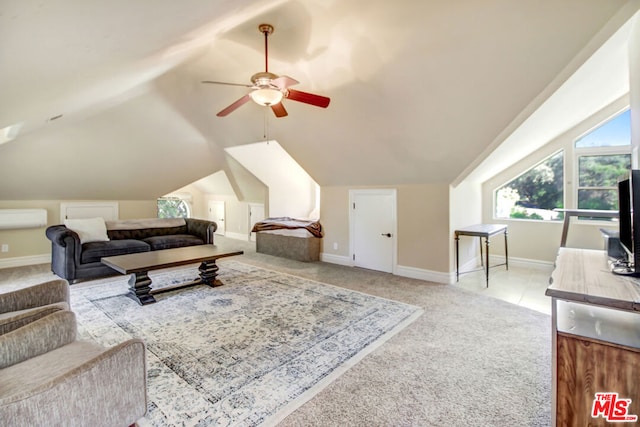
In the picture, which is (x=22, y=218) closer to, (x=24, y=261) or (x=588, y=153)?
(x=24, y=261)

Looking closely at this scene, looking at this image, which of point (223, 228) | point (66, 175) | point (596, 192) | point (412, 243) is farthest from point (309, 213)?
point (596, 192)

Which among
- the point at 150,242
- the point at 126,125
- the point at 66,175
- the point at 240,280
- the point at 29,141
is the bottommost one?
the point at 240,280

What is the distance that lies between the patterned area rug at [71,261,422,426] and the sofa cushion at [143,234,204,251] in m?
1.04

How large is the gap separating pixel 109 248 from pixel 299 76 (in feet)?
12.8

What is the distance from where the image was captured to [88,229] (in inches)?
194

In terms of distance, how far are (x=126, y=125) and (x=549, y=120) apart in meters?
6.00

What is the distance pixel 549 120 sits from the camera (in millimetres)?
3727

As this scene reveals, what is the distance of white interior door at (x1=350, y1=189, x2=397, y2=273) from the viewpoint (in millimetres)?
4949

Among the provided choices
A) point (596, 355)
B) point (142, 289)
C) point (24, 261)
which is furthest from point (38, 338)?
point (24, 261)

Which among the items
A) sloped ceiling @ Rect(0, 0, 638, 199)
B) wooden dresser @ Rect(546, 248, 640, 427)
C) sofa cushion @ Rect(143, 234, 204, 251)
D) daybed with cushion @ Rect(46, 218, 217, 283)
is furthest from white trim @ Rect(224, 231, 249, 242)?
wooden dresser @ Rect(546, 248, 640, 427)

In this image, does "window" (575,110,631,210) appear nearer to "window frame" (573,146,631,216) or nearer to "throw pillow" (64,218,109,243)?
"window frame" (573,146,631,216)

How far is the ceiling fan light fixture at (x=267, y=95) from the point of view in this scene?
2756 mm

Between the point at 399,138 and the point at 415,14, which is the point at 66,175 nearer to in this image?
the point at 399,138

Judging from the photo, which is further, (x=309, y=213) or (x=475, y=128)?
(x=309, y=213)
